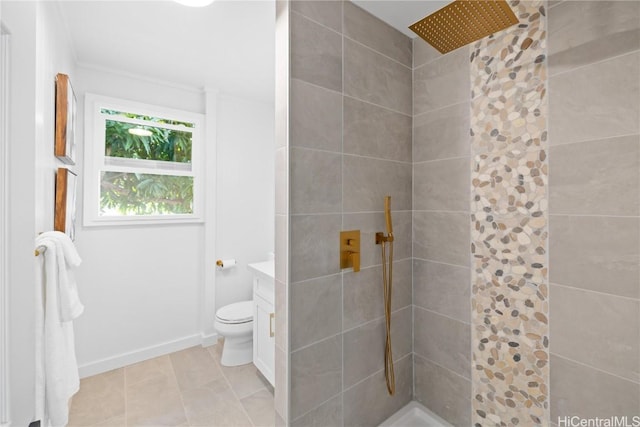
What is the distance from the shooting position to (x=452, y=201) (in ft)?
5.08

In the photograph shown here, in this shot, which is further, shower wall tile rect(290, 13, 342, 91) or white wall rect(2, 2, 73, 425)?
shower wall tile rect(290, 13, 342, 91)

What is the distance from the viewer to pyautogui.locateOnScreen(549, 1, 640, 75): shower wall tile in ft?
3.33

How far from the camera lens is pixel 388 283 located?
1592mm

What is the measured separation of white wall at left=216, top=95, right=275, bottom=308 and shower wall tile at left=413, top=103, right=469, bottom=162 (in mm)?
1809

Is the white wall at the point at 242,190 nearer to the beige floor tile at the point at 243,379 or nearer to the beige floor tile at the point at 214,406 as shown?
the beige floor tile at the point at 243,379

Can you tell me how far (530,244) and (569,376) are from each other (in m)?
0.54

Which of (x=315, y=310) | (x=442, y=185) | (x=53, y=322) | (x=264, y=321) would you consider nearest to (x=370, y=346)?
(x=315, y=310)

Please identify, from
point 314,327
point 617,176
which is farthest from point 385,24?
point 314,327

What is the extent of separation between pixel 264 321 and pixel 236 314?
50 centimetres

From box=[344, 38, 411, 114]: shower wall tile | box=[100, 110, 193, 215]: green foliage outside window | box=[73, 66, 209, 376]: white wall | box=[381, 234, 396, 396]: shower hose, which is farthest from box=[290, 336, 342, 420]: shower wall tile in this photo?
box=[100, 110, 193, 215]: green foliage outside window

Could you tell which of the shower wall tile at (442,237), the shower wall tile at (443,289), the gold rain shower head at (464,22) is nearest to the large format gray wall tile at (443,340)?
the shower wall tile at (443,289)

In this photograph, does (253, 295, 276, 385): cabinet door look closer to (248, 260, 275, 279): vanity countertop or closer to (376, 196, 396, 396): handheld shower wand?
(248, 260, 275, 279): vanity countertop

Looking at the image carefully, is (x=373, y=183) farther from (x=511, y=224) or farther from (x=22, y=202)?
(x=22, y=202)

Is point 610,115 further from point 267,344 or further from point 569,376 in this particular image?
point 267,344
